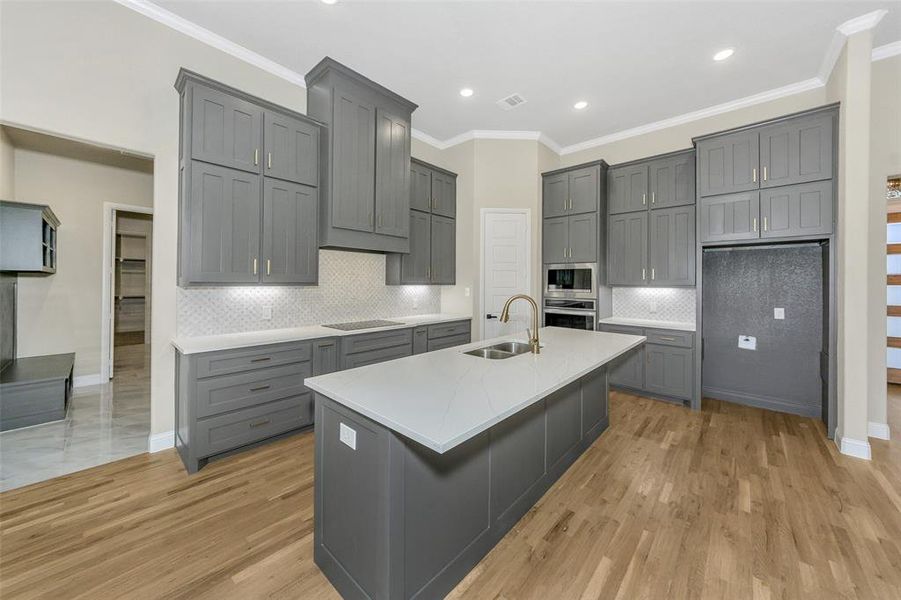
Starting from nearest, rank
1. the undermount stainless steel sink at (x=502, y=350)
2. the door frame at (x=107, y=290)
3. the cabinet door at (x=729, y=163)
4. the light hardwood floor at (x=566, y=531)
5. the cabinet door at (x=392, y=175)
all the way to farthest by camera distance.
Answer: the light hardwood floor at (x=566, y=531), the undermount stainless steel sink at (x=502, y=350), the cabinet door at (x=729, y=163), the cabinet door at (x=392, y=175), the door frame at (x=107, y=290)

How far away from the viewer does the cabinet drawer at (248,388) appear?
8.43 feet

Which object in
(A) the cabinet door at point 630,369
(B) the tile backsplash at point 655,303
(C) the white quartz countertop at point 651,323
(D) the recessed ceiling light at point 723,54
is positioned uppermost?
(D) the recessed ceiling light at point 723,54

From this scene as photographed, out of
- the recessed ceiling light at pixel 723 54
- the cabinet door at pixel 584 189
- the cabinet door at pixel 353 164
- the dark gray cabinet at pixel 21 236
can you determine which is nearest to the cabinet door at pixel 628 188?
the cabinet door at pixel 584 189

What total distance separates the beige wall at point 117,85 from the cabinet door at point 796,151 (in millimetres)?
5157

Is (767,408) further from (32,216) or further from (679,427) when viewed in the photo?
(32,216)

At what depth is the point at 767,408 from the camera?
388 centimetres

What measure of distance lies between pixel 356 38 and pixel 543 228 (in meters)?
3.18

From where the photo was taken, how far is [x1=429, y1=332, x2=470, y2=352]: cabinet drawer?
439cm

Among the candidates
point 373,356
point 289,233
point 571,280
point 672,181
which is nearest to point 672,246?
point 672,181

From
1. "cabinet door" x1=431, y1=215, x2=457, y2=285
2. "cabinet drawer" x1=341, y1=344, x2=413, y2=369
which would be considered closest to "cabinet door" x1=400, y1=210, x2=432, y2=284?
"cabinet door" x1=431, y1=215, x2=457, y2=285

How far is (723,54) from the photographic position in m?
3.21

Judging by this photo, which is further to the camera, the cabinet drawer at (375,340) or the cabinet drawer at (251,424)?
the cabinet drawer at (375,340)

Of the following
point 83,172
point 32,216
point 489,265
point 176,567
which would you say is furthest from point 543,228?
point 83,172

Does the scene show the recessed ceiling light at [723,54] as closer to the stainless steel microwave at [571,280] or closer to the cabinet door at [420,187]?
the stainless steel microwave at [571,280]
